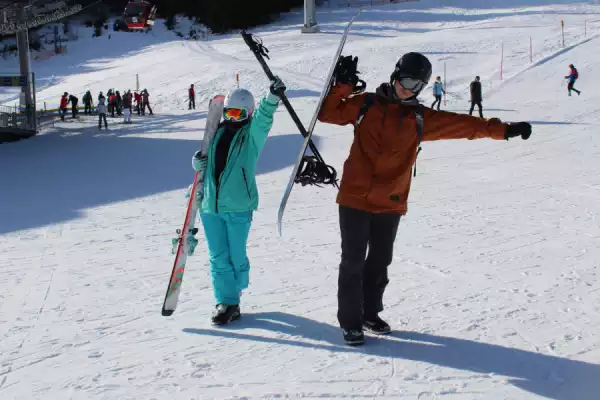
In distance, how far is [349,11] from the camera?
50438mm

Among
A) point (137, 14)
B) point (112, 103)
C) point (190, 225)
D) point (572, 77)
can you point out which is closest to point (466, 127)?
point (190, 225)

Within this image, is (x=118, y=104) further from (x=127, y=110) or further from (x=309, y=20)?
(x=309, y=20)

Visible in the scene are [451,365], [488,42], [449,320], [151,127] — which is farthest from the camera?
[488,42]

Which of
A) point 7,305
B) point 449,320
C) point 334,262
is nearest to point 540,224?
point 334,262

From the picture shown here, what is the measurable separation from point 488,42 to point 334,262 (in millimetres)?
27707

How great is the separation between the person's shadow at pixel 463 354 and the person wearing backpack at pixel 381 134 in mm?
405

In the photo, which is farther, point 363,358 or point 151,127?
point 151,127

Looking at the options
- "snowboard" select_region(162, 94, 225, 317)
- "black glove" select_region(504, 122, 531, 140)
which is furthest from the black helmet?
"snowboard" select_region(162, 94, 225, 317)

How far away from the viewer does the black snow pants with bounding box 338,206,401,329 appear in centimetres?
411

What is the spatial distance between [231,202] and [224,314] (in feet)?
2.49

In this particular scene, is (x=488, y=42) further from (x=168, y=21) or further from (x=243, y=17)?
(x=168, y=21)

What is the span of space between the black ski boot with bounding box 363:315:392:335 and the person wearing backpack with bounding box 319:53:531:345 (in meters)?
0.36

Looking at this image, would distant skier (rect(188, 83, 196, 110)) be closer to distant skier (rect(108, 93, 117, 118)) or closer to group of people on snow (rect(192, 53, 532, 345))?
distant skier (rect(108, 93, 117, 118))

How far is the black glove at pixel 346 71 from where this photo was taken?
4.05 m
